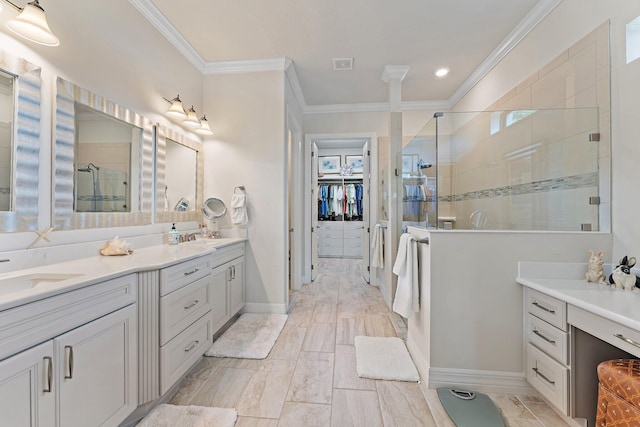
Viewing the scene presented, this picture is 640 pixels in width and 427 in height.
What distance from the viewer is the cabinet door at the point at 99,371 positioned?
1016 millimetres

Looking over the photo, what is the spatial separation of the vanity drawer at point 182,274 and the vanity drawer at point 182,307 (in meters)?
0.03

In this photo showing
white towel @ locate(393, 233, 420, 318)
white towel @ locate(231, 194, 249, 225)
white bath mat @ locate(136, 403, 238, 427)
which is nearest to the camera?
white bath mat @ locate(136, 403, 238, 427)

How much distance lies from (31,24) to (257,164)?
6.19 ft

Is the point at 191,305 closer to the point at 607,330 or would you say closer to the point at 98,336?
the point at 98,336

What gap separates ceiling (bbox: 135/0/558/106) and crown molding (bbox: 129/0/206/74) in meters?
0.01

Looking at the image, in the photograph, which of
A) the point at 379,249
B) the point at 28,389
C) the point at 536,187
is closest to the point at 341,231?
the point at 379,249

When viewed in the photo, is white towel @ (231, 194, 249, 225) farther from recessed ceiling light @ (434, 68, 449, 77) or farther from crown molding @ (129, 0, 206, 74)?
recessed ceiling light @ (434, 68, 449, 77)

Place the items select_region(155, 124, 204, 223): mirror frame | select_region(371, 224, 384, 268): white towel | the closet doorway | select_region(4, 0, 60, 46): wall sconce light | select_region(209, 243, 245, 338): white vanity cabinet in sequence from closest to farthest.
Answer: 1. select_region(4, 0, 60, 46): wall sconce light
2. select_region(209, 243, 245, 338): white vanity cabinet
3. select_region(155, 124, 204, 223): mirror frame
4. select_region(371, 224, 384, 268): white towel
5. the closet doorway

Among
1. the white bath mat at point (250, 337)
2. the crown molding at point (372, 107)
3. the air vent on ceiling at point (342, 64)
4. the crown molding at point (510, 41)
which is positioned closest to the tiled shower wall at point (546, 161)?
the crown molding at point (510, 41)

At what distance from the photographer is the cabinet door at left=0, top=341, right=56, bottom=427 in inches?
32.5

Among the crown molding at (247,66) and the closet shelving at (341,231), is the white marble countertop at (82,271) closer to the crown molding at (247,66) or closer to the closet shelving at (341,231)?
the crown molding at (247,66)

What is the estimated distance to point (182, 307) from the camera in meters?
1.67

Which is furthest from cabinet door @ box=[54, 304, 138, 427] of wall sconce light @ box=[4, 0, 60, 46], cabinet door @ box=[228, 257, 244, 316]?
wall sconce light @ box=[4, 0, 60, 46]

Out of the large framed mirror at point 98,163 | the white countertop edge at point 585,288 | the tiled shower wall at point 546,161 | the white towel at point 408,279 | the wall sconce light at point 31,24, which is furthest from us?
the white towel at point 408,279
